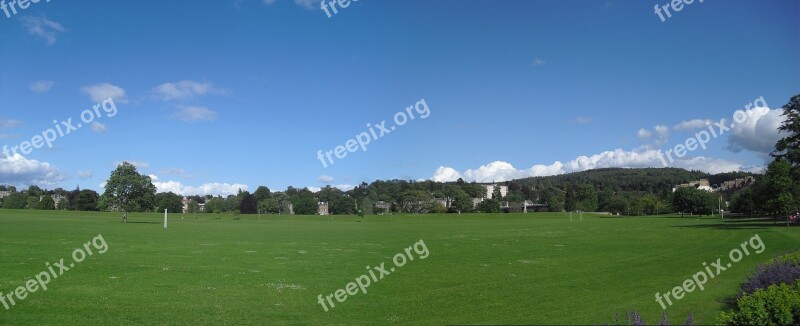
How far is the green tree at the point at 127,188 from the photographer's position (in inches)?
2992

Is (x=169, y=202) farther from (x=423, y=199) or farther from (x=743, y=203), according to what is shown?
(x=743, y=203)

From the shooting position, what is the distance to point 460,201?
140750 millimetres

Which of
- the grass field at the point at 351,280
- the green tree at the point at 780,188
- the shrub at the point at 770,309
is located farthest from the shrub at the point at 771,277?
the green tree at the point at 780,188

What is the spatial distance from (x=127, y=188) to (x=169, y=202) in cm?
8372

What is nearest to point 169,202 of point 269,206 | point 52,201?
point 52,201

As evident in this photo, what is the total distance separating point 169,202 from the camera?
156125mm

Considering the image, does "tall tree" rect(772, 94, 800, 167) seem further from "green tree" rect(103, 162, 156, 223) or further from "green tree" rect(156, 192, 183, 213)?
"green tree" rect(156, 192, 183, 213)

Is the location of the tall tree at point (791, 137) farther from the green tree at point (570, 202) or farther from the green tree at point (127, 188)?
the green tree at point (570, 202)

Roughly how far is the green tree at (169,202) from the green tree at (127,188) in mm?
75484

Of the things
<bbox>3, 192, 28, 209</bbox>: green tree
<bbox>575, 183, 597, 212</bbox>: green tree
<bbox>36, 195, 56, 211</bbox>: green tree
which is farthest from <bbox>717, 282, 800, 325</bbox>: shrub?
<bbox>3, 192, 28, 209</bbox>: green tree

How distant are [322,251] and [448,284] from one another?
46.2 feet

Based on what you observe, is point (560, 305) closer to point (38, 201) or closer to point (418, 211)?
point (418, 211)

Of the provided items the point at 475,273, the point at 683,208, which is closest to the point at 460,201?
the point at 683,208

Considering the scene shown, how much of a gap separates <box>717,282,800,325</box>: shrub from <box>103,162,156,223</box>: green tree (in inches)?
3112
